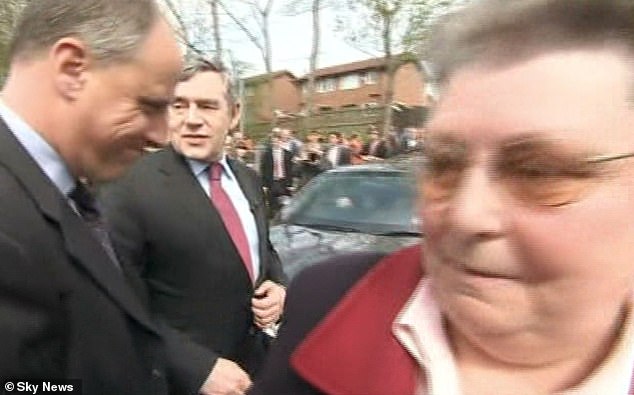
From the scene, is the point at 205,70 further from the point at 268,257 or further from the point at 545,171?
the point at 545,171

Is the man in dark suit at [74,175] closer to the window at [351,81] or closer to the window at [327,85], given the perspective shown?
the window at [351,81]

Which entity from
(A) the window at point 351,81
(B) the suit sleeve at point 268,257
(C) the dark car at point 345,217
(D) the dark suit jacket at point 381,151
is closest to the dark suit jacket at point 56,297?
(B) the suit sleeve at point 268,257

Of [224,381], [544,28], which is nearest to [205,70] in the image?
[224,381]

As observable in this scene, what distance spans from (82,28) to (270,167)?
41.3 feet

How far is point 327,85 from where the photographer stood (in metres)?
64.4

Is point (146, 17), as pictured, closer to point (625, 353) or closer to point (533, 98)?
point (533, 98)

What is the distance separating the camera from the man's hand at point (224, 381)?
2.61 metres

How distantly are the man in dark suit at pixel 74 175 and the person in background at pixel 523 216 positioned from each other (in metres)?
0.62

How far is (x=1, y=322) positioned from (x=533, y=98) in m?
1.00

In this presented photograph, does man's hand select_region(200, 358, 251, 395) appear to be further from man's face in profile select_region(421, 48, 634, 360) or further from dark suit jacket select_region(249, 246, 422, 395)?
man's face in profile select_region(421, 48, 634, 360)

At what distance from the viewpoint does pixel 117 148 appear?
73.9 inches

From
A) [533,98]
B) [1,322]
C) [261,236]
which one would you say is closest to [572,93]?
[533,98]

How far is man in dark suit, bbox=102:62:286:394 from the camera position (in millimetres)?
2719

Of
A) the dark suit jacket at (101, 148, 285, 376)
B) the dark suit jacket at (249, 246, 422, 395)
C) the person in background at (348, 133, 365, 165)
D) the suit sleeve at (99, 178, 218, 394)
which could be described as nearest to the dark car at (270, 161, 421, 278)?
the dark suit jacket at (101, 148, 285, 376)
